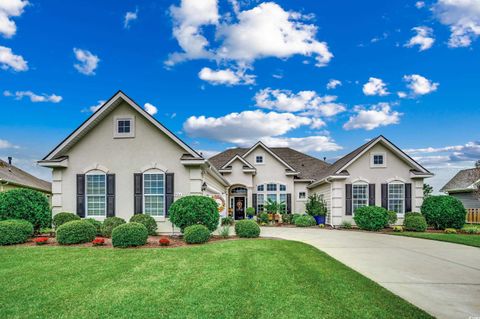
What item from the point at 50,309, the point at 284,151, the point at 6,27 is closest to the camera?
the point at 50,309

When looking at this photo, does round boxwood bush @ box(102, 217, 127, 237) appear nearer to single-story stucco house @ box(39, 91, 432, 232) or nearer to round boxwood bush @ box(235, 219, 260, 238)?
single-story stucco house @ box(39, 91, 432, 232)

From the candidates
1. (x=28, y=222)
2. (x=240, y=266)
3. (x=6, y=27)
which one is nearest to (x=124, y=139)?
(x=28, y=222)

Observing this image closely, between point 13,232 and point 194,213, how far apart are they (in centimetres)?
630

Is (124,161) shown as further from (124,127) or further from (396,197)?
(396,197)

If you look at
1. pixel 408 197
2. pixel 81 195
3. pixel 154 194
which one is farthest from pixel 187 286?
pixel 408 197

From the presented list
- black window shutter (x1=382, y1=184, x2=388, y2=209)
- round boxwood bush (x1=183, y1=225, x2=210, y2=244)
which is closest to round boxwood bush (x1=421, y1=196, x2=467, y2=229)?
black window shutter (x1=382, y1=184, x2=388, y2=209)

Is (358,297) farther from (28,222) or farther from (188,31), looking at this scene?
(188,31)

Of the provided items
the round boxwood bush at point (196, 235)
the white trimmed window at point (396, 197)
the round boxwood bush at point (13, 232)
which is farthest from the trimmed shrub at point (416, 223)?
the round boxwood bush at point (13, 232)

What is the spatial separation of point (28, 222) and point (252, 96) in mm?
15010

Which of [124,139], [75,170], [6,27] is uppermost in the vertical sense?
[6,27]

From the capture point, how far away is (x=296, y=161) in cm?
3031

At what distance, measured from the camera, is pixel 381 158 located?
20.4 metres

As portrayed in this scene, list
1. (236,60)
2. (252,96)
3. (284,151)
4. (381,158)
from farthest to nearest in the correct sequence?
(284,151), (252,96), (381,158), (236,60)

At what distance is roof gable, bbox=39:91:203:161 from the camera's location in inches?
580
